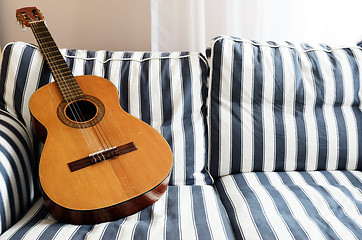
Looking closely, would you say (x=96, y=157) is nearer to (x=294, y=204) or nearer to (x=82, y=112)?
(x=82, y=112)

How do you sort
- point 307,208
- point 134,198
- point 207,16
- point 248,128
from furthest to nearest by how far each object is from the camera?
point 207,16 < point 248,128 < point 307,208 < point 134,198

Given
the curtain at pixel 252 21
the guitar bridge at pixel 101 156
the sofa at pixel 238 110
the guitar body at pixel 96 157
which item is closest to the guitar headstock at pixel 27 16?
the sofa at pixel 238 110

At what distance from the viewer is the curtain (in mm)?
1580

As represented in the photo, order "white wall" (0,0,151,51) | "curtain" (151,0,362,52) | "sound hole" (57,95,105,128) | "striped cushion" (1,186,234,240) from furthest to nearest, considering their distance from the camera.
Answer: "white wall" (0,0,151,51)
"curtain" (151,0,362,52)
"sound hole" (57,95,105,128)
"striped cushion" (1,186,234,240)

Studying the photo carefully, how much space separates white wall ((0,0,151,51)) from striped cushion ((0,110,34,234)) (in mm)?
694

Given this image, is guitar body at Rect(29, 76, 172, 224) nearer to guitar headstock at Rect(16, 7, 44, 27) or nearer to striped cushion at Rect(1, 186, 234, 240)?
striped cushion at Rect(1, 186, 234, 240)

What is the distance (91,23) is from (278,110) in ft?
3.25

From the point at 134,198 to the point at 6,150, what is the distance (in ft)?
1.35

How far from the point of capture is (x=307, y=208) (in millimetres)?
1092

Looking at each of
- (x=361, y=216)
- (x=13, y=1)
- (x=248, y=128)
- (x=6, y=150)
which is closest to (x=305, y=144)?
(x=248, y=128)

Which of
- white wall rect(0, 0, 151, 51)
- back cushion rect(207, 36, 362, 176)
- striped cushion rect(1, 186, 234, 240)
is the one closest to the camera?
striped cushion rect(1, 186, 234, 240)

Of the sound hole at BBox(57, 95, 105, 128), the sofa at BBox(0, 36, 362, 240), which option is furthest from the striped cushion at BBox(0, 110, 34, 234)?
the sound hole at BBox(57, 95, 105, 128)

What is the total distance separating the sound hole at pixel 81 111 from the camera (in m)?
1.18

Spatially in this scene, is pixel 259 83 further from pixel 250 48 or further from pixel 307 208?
pixel 307 208
